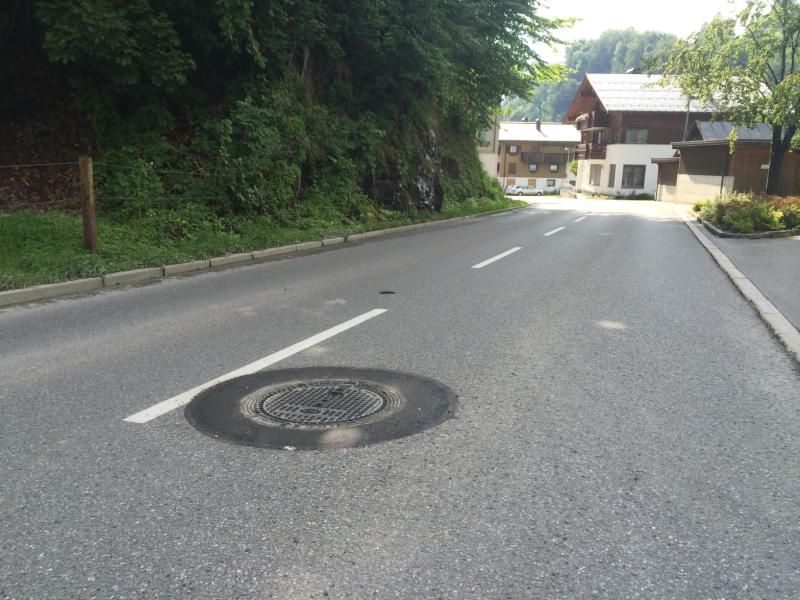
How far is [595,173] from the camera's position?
215ft

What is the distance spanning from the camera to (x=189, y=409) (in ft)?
13.8

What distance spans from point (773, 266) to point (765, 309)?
15.5 ft

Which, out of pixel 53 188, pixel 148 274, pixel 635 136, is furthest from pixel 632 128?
pixel 148 274

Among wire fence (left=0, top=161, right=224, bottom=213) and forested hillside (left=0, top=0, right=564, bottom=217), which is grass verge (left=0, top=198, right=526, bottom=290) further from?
forested hillside (left=0, top=0, right=564, bottom=217)

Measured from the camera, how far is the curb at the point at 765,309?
19.8ft

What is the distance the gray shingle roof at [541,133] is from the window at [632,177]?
2487 cm

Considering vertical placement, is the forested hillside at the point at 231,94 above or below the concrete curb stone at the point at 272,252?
above

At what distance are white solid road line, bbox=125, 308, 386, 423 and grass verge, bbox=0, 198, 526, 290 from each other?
14.3ft

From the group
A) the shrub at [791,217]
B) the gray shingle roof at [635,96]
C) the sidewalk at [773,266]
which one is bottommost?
the sidewalk at [773,266]

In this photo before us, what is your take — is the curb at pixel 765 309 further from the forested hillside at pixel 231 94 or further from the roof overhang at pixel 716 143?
the roof overhang at pixel 716 143

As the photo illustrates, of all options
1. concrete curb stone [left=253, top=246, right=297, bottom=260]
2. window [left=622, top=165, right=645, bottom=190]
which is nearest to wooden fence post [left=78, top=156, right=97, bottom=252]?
concrete curb stone [left=253, top=246, right=297, bottom=260]

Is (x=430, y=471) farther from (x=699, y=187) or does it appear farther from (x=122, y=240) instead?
(x=699, y=187)

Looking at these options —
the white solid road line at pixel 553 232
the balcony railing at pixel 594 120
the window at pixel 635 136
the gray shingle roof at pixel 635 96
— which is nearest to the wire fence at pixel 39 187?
the white solid road line at pixel 553 232

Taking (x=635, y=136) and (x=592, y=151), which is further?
(x=592, y=151)
